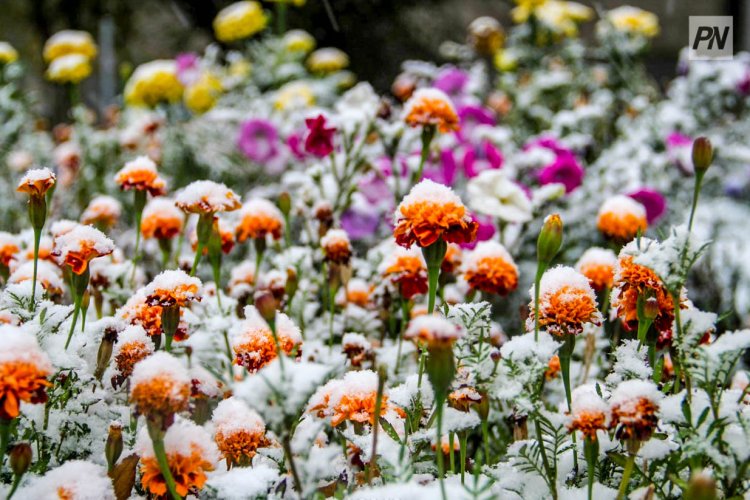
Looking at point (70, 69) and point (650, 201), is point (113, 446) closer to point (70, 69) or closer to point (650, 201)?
point (650, 201)

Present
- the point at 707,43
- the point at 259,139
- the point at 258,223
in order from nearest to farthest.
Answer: the point at 258,223 → the point at 259,139 → the point at 707,43

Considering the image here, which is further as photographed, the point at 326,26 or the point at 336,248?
the point at 326,26

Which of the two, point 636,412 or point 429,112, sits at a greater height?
point 429,112

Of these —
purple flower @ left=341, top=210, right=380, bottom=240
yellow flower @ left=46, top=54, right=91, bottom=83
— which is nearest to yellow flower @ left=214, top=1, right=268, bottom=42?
yellow flower @ left=46, top=54, right=91, bottom=83

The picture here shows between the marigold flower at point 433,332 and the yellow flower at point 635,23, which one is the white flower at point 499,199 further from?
the yellow flower at point 635,23

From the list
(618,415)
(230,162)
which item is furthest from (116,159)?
(618,415)

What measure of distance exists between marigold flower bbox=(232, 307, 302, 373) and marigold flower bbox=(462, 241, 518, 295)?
1.21 feet

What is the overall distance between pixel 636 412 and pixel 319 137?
952 millimetres

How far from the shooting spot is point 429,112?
4.23 ft

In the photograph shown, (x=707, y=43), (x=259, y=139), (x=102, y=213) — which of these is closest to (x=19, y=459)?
(x=102, y=213)

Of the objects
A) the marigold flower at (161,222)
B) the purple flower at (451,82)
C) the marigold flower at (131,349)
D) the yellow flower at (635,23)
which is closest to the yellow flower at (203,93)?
the purple flower at (451,82)

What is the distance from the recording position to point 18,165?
3000 mm

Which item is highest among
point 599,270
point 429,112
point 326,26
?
point 326,26

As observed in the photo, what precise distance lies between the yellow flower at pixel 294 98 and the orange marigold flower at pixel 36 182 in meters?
1.70
